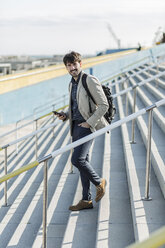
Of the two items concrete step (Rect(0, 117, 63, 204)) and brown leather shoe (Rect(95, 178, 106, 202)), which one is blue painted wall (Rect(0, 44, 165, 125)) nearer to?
concrete step (Rect(0, 117, 63, 204))

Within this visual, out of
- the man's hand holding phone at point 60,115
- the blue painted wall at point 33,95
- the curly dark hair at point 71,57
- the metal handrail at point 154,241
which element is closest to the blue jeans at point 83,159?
the man's hand holding phone at point 60,115

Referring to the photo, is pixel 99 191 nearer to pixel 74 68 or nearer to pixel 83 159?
pixel 83 159

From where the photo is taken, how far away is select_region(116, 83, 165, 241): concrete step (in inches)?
101

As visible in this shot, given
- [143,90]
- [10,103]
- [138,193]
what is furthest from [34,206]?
[10,103]

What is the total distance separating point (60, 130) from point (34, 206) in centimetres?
421

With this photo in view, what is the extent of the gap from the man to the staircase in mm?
186

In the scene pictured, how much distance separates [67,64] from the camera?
306 centimetres

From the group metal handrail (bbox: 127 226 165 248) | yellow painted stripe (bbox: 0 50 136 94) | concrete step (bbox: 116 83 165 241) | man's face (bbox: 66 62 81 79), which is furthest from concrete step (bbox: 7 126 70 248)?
yellow painted stripe (bbox: 0 50 136 94)

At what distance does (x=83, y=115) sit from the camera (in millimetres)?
3062

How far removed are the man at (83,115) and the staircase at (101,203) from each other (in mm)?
186

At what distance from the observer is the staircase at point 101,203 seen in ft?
9.00

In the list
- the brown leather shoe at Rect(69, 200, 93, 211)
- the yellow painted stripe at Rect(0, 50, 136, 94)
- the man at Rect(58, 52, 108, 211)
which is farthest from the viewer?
the yellow painted stripe at Rect(0, 50, 136, 94)

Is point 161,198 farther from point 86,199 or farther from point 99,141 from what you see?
point 99,141

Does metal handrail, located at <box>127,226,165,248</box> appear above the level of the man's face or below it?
below
